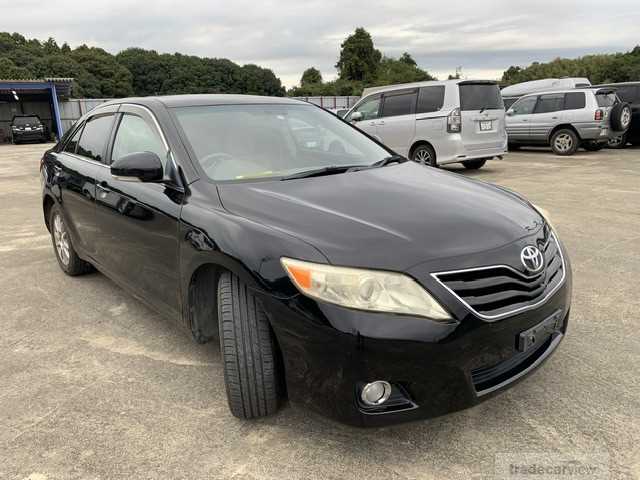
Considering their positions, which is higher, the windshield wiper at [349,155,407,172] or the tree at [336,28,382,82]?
the tree at [336,28,382,82]

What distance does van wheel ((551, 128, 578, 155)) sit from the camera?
42.9 feet

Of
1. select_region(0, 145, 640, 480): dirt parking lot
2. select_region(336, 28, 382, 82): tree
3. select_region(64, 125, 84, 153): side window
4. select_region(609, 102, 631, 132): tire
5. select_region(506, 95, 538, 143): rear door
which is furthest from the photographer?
select_region(336, 28, 382, 82): tree

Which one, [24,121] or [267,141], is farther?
[24,121]

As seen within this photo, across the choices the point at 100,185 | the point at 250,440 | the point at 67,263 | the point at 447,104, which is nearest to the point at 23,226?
the point at 67,263

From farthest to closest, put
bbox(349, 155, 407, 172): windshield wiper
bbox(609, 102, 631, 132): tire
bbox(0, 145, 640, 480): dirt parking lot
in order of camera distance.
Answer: bbox(609, 102, 631, 132): tire
bbox(349, 155, 407, 172): windshield wiper
bbox(0, 145, 640, 480): dirt parking lot

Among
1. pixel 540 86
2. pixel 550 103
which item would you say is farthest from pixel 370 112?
pixel 540 86

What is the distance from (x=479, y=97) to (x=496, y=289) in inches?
342

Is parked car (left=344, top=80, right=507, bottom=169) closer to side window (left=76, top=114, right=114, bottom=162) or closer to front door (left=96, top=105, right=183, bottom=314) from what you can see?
→ side window (left=76, top=114, right=114, bottom=162)

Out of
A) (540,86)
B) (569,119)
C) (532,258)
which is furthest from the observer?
(540,86)

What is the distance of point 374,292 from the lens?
1.96 metres

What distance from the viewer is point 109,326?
3580 millimetres

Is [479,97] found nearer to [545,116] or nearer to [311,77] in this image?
[545,116]

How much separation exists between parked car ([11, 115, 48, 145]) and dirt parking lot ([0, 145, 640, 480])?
27.4 m

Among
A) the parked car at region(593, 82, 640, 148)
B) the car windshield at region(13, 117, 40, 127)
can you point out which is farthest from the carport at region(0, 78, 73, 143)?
the parked car at region(593, 82, 640, 148)
